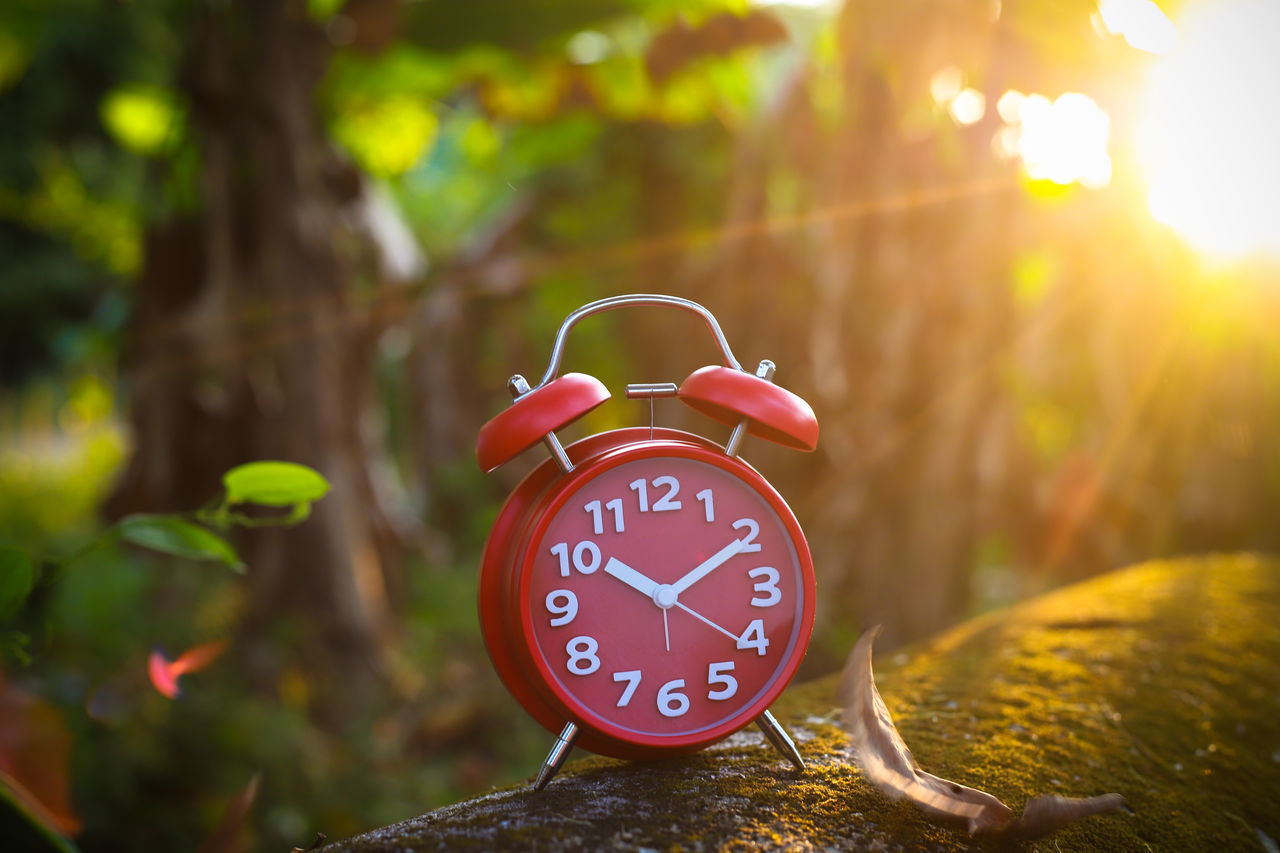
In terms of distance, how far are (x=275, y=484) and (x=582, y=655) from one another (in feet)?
1.37

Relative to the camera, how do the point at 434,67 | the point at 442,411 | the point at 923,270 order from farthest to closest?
1. the point at 442,411
2. the point at 434,67
3. the point at 923,270

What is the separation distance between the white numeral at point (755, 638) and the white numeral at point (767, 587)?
0.02 meters

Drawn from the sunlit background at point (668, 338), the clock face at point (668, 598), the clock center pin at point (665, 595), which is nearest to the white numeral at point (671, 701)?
the clock face at point (668, 598)

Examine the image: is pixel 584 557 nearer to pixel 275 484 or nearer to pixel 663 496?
pixel 663 496

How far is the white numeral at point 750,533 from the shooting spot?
107 cm

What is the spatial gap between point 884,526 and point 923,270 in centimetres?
104

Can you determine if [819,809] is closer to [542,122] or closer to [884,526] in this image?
[884,526]

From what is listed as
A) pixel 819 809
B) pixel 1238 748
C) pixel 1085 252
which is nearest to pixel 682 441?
pixel 819 809

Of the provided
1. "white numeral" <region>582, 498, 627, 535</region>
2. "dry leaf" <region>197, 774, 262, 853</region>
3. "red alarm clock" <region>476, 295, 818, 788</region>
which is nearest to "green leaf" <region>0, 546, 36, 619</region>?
"dry leaf" <region>197, 774, 262, 853</region>

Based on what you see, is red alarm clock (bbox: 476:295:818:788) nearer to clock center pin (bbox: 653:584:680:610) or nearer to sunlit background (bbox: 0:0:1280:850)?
clock center pin (bbox: 653:584:680:610)

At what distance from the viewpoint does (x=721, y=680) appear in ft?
3.46

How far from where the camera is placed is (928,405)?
3.30m

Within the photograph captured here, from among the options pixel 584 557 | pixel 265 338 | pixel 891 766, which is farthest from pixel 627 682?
pixel 265 338

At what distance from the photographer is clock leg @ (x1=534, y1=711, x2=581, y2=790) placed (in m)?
0.97
